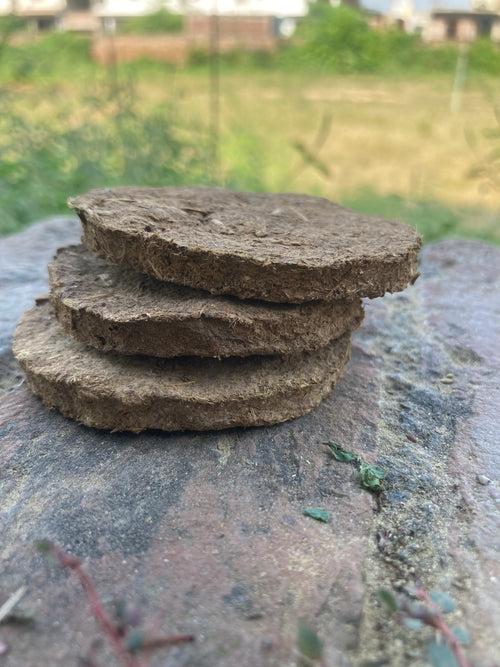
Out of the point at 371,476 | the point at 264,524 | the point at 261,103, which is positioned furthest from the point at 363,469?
the point at 261,103

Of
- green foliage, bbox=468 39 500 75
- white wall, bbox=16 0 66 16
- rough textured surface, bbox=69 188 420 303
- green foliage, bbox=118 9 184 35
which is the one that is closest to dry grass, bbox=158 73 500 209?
green foliage, bbox=468 39 500 75

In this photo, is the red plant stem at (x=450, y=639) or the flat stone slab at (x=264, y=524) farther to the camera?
the flat stone slab at (x=264, y=524)

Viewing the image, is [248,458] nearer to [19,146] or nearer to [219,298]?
[219,298]

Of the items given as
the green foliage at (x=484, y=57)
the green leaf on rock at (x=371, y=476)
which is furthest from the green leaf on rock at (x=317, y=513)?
the green foliage at (x=484, y=57)

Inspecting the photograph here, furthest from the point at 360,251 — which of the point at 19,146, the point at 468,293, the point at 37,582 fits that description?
the point at 19,146

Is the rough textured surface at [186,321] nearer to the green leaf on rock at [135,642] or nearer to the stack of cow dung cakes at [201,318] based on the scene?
the stack of cow dung cakes at [201,318]
